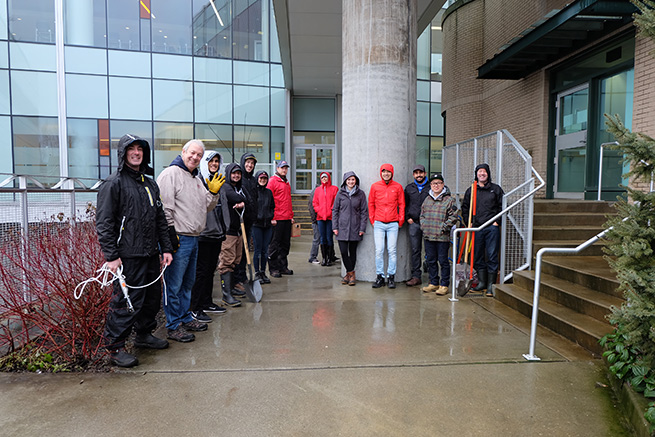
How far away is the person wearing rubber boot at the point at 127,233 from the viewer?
12.0 feet

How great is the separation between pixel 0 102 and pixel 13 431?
21627mm

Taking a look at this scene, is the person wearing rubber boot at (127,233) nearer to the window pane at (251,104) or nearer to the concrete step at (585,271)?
the concrete step at (585,271)

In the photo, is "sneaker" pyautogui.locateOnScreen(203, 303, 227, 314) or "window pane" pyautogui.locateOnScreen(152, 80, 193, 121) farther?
"window pane" pyautogui.locateOnScreen(152, 80, 193, 121)

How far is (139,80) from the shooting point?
68.4 ft

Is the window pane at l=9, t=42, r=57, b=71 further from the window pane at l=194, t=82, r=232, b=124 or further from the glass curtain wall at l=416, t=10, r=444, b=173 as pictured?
the glass curtain wall at l=416, t=10, r=444, b=173

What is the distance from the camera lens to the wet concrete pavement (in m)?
2.91

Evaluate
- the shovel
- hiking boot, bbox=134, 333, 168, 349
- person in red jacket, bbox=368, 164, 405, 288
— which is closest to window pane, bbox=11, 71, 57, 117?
the shovel

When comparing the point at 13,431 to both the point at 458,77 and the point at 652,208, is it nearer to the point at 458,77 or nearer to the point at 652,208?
the point at 652,208

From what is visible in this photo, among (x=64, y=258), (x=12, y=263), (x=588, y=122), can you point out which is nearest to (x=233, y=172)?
(x=64, y=258)

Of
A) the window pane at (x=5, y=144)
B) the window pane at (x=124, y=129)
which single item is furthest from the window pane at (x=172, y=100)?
the window pane at (x=5, y=144)

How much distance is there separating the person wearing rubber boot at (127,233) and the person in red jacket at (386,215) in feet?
12.3

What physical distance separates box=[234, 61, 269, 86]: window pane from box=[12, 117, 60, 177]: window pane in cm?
857

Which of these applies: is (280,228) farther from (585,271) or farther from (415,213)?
(585,271)

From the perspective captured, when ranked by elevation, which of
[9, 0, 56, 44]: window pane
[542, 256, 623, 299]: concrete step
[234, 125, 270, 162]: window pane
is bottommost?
[542, 256, 623, 299]: concrete step
